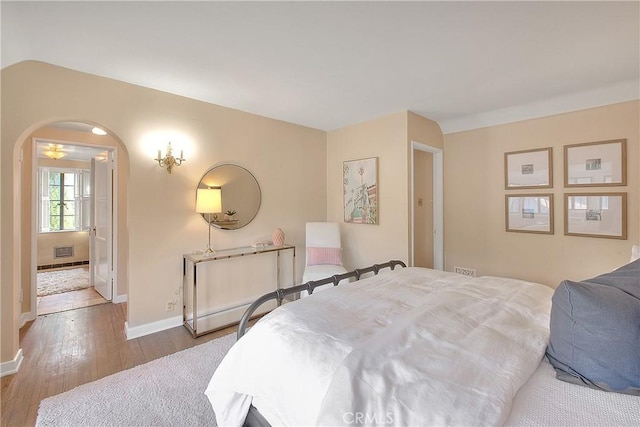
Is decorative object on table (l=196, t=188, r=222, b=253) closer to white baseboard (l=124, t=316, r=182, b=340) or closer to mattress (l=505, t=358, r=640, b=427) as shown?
white baseboard (l=124, t=316, r=182, b=340)

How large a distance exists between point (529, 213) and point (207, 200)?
3.78 m

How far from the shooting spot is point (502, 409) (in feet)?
2.76

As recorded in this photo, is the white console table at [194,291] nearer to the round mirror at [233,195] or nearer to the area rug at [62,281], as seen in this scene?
the round mirror at [233,195]

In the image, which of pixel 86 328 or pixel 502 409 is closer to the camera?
pixel 502 409

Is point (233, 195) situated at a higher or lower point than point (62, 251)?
higher

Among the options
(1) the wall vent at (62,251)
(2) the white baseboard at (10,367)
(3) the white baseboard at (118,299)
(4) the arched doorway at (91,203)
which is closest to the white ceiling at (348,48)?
(4) the arched doorway at (91,203)

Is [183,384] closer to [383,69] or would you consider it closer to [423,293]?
[423,293]

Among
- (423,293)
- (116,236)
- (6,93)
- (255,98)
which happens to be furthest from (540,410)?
(116,236)

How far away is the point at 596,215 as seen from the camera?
2895 mm

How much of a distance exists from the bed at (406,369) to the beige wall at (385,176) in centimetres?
188

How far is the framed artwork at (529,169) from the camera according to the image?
10.4 ft

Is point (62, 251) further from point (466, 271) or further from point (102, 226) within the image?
point (466, 271)

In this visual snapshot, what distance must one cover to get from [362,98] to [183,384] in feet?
10.2

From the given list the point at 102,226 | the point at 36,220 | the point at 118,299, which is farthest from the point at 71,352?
the point at 102,226
